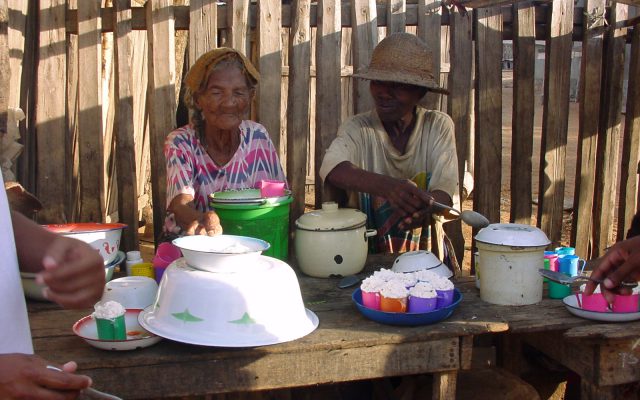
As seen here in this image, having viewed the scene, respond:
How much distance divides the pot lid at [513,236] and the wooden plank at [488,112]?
4.93 feet

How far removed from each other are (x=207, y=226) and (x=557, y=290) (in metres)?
1.37

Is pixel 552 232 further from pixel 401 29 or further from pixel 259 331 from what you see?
pixel 259 331

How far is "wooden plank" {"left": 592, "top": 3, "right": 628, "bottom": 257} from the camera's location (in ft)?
13.6

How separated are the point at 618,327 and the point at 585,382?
247 millimetres

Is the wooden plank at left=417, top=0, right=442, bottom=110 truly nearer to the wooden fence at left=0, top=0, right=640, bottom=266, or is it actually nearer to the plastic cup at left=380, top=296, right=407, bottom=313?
the wooden fence at left=0, top=0, right=640, bottom=266

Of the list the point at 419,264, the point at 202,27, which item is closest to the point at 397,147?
the point at 419,264

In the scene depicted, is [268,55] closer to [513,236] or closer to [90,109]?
[90,109]

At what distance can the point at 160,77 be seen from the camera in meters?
3.71

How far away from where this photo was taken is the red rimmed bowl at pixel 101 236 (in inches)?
103

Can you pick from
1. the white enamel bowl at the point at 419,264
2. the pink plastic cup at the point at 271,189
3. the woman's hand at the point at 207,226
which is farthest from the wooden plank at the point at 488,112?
the woman's hand at the point at 207,226

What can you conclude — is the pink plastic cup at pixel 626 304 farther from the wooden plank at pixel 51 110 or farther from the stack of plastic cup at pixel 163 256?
the wooden plank at pixel 51 110

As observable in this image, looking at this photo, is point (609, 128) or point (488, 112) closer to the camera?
point (488, 112)

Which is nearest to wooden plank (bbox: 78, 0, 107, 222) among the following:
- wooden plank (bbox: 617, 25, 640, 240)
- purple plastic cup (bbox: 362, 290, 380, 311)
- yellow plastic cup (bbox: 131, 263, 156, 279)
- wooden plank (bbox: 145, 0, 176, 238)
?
wooden plank (bbox: 145, 0, 176, 238)

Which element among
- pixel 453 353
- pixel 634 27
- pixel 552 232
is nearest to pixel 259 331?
pixel 453 353
